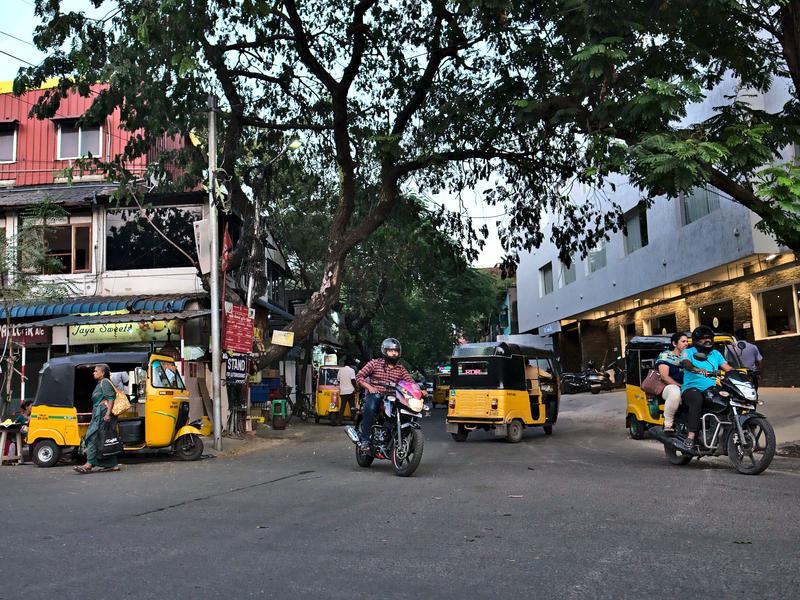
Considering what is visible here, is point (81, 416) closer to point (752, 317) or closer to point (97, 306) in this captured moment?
point (97, 306)

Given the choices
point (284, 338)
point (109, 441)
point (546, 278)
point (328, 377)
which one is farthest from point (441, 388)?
point (109, 441)

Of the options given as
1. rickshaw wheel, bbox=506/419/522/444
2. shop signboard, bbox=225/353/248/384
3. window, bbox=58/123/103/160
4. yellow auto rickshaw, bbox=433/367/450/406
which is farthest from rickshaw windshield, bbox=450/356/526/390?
yellow auto rickshaw, bbox=433/367/450/406

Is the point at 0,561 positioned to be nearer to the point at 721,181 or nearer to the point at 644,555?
the point at 644,555

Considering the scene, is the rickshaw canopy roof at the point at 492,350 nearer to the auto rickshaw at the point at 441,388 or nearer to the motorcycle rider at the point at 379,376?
the motorcycle rider at the point at 379,376

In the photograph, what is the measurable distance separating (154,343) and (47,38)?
7.83 meters

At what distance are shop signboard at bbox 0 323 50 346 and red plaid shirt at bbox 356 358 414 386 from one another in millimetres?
9645

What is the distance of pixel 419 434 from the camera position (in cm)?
918

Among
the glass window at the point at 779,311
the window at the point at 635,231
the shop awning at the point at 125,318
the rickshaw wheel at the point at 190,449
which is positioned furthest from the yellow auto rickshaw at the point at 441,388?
the rickshaw wheel at the point at 190,449

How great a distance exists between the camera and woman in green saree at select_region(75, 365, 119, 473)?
10586 millimetres

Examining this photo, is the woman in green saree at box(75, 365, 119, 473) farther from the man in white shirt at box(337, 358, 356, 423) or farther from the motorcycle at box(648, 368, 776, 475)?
the man in white shirt at box(337, 358, 356, 423)

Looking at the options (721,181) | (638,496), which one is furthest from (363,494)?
(721,181)

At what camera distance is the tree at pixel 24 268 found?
15586 millimetres

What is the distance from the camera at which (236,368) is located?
15.2 m

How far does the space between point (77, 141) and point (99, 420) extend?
13263mm
